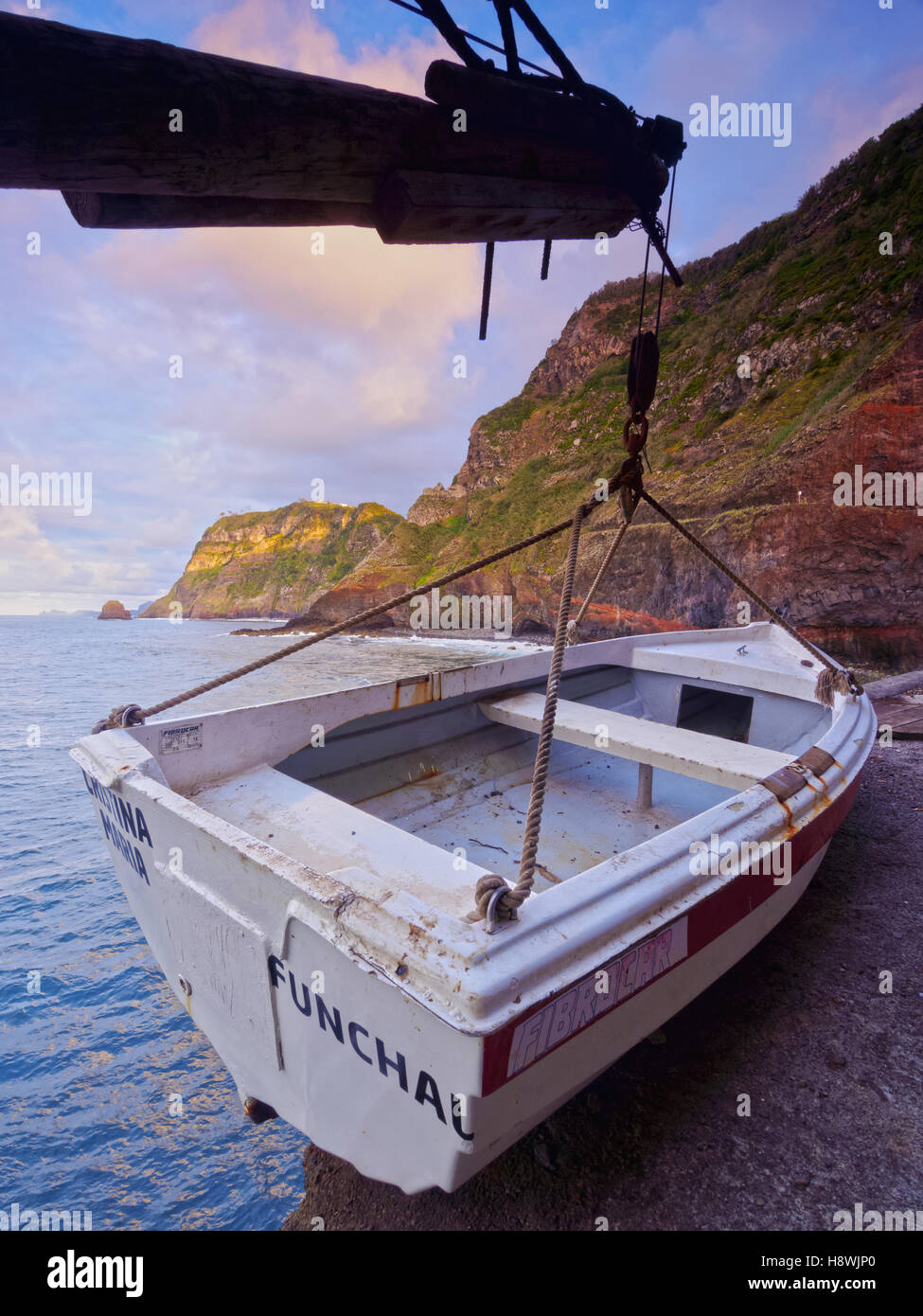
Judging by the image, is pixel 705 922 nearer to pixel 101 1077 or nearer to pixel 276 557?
pixel 101 1077

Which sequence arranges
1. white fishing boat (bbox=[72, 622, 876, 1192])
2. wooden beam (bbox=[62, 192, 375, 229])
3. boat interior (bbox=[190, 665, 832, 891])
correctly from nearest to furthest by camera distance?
white fishing boat (bbox=[72, 622, 876, 1192]), wooden beam (bbox=[62, 192, 375, 229]), boat interior (bbox=[190, 665, 832, 891])

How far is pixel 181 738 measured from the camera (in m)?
3.01

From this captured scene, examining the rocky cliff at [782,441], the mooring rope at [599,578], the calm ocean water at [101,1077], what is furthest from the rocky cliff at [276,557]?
the mooring rope at [599,578]

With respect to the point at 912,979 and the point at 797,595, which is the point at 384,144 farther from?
the point at 797,595

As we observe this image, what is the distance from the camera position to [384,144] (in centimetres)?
205

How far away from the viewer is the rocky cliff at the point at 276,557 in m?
102

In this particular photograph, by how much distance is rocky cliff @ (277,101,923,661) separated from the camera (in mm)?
16672

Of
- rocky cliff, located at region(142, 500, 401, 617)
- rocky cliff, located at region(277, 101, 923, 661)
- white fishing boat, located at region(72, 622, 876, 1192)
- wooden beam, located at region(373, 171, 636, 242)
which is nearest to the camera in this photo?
white fishing boat, located at region(72, 622, 876, 1192)

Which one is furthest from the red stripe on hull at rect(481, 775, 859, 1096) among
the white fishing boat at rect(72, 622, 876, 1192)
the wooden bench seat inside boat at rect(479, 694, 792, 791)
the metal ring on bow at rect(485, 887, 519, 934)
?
the wooden bench seat inside boat at rect(479, 694, 792, 791)

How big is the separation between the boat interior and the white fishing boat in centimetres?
2

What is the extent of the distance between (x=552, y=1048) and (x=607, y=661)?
14.5 ft

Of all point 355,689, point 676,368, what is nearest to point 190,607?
point 676,368

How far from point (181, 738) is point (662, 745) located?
270cm

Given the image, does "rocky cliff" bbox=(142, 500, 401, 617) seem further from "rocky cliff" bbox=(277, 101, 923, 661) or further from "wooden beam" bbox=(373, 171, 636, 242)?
"wooden beam" bbox=(373, 171, 636, 242)
